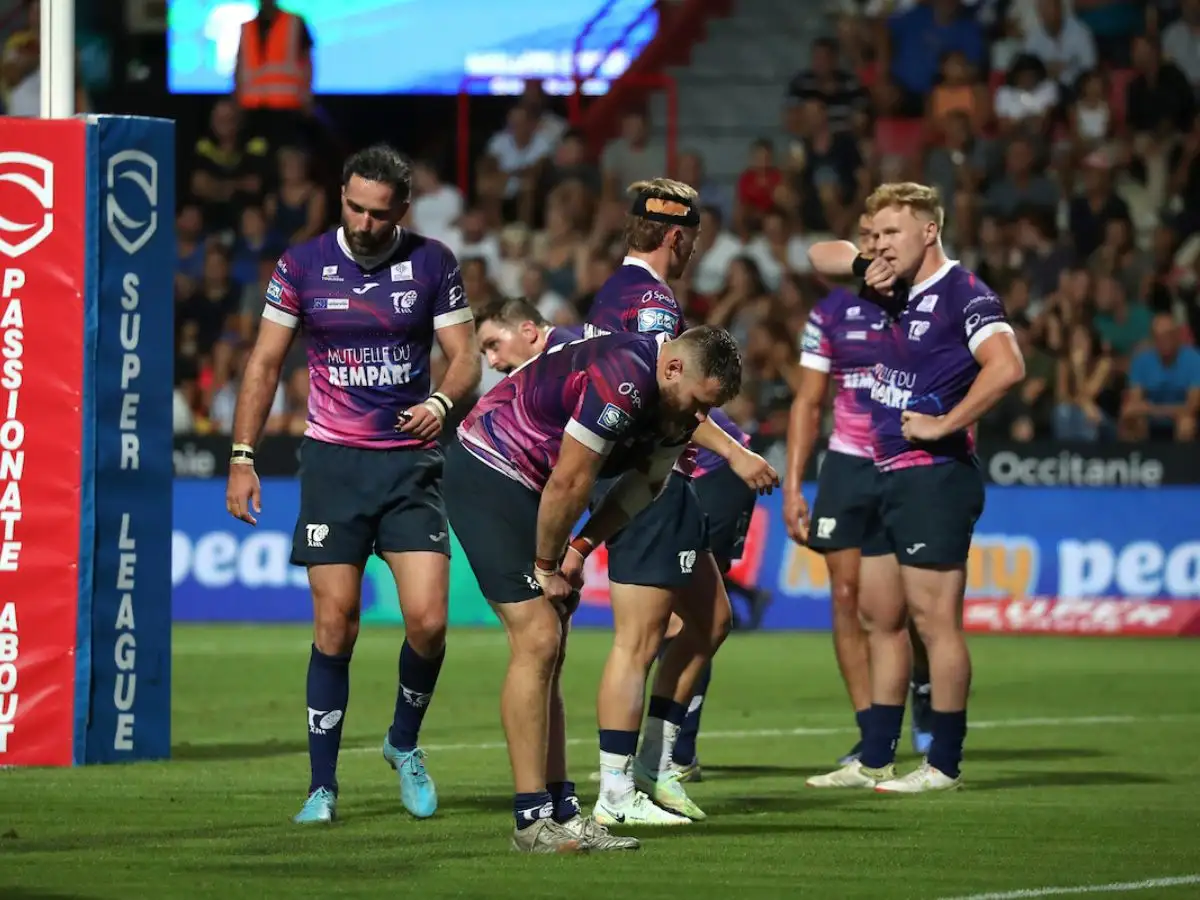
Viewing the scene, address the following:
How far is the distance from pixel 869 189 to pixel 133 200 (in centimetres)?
1388

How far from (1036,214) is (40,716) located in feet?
50.7

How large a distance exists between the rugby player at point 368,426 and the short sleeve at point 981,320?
2383 mm

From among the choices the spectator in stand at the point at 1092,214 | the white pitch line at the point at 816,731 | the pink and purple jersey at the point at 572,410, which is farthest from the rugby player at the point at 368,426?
the spectator in stand at the point at 1092,214

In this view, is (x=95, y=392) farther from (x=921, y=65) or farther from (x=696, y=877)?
(x=921, y=65)

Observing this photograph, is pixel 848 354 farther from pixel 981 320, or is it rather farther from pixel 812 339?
pixel 981 320

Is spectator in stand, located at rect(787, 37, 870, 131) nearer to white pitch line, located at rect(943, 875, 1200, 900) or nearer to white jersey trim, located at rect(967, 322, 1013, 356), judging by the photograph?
white jersey trim, located at rect(967, 322, 1013, 356)

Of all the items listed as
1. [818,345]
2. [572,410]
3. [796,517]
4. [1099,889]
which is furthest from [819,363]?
[1099,889]

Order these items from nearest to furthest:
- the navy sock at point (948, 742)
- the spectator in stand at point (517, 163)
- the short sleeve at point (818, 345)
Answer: the navy sock at point (948, 742), the short sleeve at point (818, 345), the spectator in stand at point (517, 163)

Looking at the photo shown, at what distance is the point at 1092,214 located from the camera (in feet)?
77.8

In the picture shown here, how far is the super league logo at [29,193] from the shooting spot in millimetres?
10750

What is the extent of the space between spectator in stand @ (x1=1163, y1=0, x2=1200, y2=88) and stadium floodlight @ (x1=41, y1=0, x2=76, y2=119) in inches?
652

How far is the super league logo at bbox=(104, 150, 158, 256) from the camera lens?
36.0 ft

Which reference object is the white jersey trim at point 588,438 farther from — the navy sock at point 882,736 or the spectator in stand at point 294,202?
the spectator in stand at point 294,202

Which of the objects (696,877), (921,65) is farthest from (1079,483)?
(696,877)
